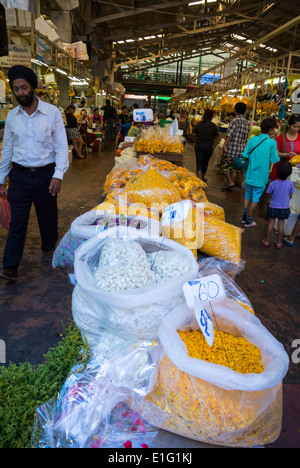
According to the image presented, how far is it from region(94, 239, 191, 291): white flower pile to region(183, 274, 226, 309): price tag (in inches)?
7.9

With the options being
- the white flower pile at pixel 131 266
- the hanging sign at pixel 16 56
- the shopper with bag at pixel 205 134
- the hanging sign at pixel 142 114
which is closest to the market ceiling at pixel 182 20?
the shopper with bag at pixel 205 134

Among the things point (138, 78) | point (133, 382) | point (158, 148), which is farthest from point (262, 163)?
point (138, 78)

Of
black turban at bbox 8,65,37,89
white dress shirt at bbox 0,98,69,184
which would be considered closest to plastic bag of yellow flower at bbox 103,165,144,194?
white dress shirt at bbox 0,98,69,184

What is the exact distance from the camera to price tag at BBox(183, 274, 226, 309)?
146cm

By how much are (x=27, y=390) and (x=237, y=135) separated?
658 centimetres

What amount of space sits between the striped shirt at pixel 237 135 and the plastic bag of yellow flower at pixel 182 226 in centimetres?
510

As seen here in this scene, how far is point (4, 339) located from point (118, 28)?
1763 cm

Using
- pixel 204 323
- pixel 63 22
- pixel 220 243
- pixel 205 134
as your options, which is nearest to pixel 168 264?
pixel 204 323

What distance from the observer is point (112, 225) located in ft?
6.96

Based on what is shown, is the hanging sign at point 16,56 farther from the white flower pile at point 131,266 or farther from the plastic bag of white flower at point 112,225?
the white flower pile at point 131,266

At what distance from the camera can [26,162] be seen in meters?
2.79

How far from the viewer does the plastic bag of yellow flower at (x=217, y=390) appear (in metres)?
1.22

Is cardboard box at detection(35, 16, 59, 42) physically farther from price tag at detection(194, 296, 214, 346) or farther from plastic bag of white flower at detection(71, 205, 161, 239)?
price tag at detection(194, 296, 214, 346)
